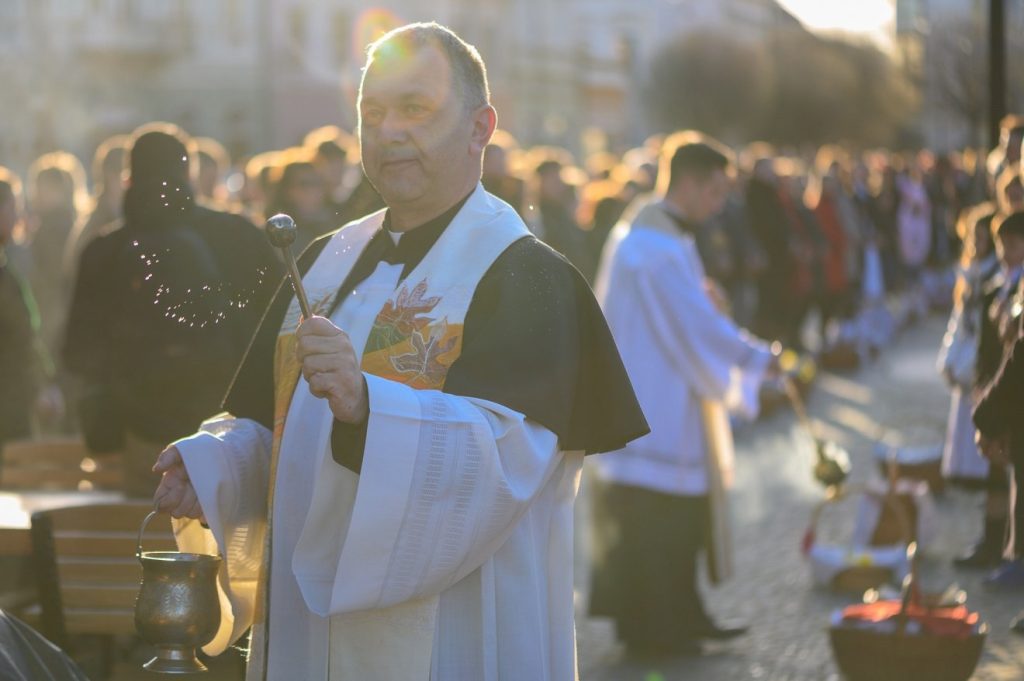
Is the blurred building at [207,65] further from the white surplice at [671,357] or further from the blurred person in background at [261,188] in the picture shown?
the white surplice at [671,357]

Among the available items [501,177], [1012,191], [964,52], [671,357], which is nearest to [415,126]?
[671,357]

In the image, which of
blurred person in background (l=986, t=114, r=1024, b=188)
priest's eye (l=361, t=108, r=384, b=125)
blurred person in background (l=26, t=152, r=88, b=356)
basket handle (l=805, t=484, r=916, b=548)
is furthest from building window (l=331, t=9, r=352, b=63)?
priest's eye (l=361, t=108, r=384, b=125)

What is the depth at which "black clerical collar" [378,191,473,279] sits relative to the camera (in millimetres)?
4398

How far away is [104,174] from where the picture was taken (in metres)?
10.5

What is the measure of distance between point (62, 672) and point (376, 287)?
45.4 inches

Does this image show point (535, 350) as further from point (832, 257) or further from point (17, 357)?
point (832, 257)

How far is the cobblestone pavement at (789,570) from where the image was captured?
7.99 metres

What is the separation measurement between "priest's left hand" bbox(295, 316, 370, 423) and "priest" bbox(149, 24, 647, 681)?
2 centimetres

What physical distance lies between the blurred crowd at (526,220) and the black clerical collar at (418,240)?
0.49 m

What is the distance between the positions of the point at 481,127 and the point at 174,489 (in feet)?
3.19

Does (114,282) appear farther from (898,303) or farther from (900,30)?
(900,30)

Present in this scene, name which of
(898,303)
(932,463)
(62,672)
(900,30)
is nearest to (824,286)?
(898,303)

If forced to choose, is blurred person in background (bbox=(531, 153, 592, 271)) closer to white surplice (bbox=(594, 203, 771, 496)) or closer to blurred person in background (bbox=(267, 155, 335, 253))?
blurred person in background (bbox=(267, 155, 335, 253))

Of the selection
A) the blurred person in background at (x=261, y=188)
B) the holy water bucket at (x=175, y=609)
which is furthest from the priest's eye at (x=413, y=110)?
the blurred person in background at (x=261, y=188)
